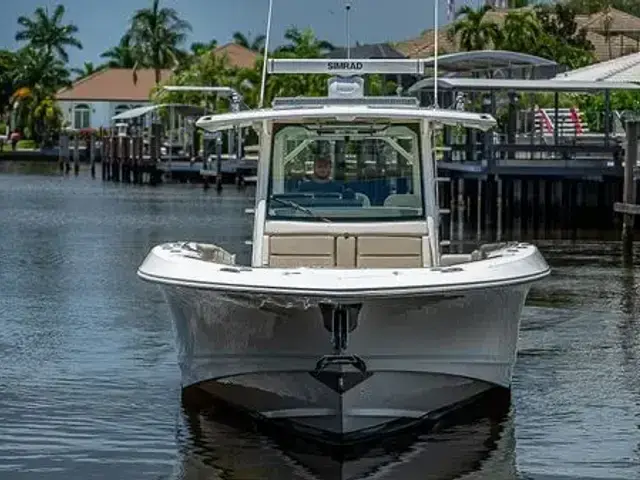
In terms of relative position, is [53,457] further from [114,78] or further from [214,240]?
[114,78]

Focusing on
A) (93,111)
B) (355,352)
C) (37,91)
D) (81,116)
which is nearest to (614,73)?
(355,352)

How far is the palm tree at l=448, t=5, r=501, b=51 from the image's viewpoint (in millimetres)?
Answer: 82750

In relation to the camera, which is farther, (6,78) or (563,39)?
(6,78)

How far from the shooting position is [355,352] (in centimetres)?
1409

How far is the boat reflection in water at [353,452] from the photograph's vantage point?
14.2 metres

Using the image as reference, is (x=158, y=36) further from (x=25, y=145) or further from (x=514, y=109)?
(x=514, y=109)

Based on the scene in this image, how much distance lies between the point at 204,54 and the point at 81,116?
49.1m

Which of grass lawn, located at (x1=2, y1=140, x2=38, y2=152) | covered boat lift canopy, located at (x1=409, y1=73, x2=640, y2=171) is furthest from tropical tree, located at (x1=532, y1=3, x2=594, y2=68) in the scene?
grass lawn, located at (x1=2, y1=140, x2=38, y2=152)

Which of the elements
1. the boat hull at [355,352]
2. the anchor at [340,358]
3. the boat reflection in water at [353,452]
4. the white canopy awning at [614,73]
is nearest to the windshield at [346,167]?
the boat hull at [355,352]

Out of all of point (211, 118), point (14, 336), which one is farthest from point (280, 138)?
point (14, 336)

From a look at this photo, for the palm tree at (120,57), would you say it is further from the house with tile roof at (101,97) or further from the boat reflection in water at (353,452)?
the boat reflection in water at (353,452)

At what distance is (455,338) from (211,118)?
145 inches

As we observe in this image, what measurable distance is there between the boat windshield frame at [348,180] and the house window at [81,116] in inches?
5048

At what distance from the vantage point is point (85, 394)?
1769 cm
